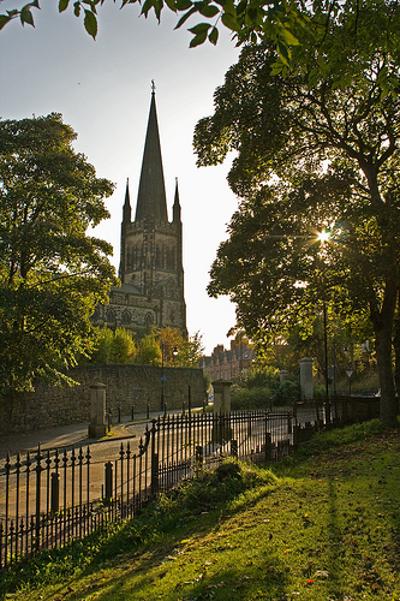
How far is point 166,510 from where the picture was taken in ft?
26.1

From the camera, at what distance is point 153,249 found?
9912cm

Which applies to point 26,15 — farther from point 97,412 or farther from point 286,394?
point 286,394

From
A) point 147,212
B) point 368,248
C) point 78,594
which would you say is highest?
point 147,212

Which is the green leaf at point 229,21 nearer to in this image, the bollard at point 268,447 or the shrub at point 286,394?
the bollard at point 268,447

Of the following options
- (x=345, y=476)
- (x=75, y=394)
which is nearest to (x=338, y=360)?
(x=75, y=394)

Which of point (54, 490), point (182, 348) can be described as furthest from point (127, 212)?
point (54, 490)

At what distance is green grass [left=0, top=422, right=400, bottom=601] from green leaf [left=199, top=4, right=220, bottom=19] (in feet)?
14.0

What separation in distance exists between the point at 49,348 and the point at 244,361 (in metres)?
103

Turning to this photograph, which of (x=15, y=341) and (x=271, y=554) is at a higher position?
(x=15, y=341)

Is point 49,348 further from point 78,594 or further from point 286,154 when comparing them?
point 78,594

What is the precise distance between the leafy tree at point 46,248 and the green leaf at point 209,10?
14.2 meters

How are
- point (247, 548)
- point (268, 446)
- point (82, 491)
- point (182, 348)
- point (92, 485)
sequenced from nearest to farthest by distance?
point (247, 548) < point (82, 491) < point (92, 485) < point (268, 446) < point (182, 348)

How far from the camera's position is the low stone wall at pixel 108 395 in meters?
24.2

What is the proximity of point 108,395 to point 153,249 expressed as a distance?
221 feet
